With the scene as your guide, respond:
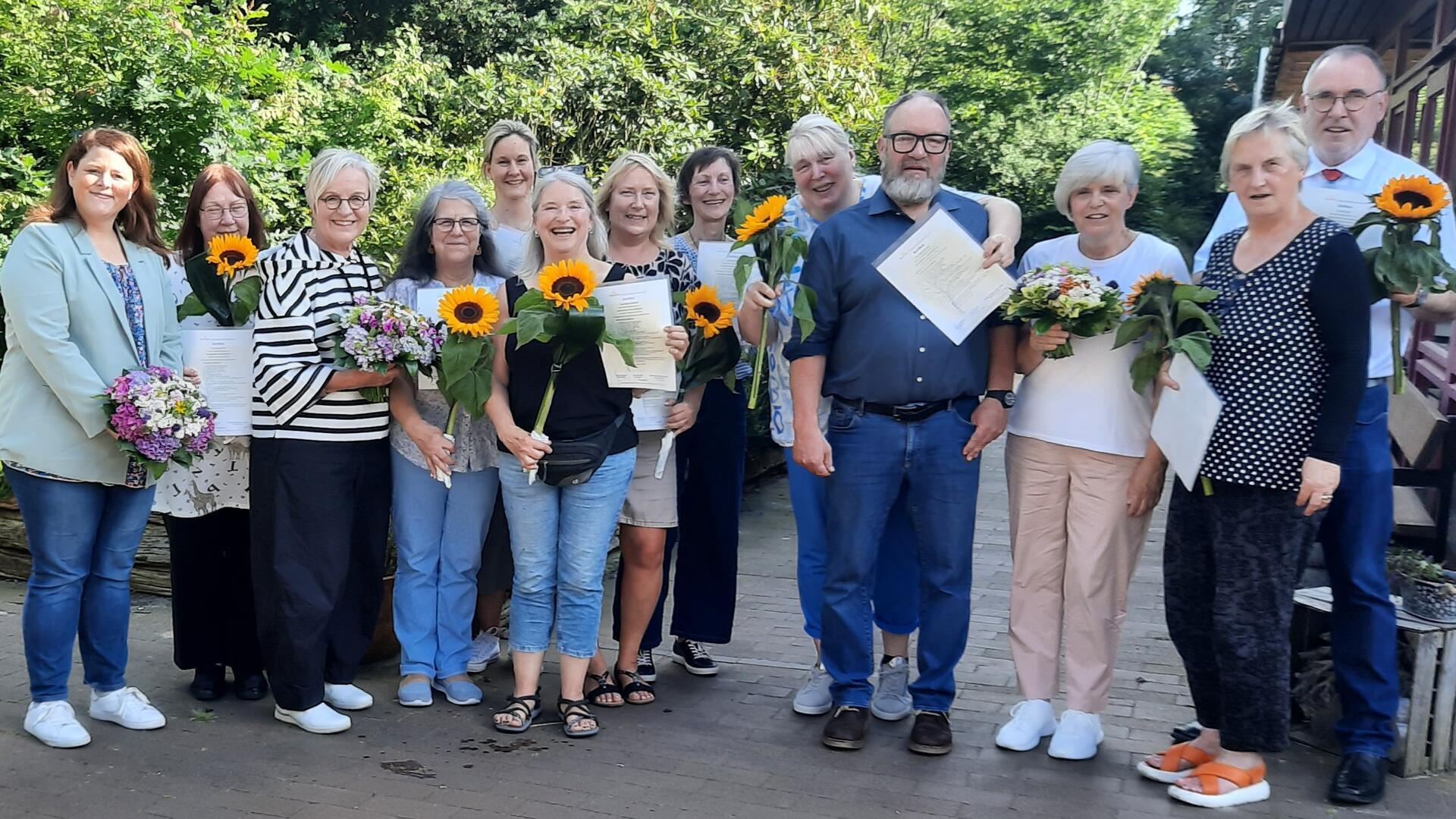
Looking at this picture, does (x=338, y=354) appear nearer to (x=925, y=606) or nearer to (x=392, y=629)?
(x=392, y=629)

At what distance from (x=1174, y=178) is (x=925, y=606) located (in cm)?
2491

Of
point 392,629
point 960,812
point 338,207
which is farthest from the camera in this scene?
point 392,629

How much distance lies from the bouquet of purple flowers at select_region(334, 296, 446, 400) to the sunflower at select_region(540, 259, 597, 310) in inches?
19.3

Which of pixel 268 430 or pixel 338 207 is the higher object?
pixel 338 207

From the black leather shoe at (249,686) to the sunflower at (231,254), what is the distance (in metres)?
1.60

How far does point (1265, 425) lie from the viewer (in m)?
3.79

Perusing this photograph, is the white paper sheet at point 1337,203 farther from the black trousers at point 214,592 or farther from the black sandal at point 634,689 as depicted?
the black trousers at point 214,592

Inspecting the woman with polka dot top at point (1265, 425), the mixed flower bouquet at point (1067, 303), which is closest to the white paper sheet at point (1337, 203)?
the woman with polka dot top at point (1265, 425)

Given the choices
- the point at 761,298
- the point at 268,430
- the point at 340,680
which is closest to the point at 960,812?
the point at 761,298

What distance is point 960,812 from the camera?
3883 millimetres

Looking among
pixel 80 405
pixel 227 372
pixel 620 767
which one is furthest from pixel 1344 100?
pixel 80 405

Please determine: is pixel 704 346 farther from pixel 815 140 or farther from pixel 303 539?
pixel 303 539

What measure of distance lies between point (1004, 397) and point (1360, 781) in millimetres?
1681

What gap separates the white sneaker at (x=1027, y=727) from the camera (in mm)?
4391
